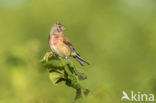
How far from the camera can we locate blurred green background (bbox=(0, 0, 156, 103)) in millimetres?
1526

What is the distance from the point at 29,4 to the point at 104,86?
52.2 ft

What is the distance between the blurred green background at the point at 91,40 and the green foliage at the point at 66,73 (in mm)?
39

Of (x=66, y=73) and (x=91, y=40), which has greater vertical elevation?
(x=91, y=40)

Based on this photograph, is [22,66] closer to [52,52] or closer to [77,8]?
[52,52]

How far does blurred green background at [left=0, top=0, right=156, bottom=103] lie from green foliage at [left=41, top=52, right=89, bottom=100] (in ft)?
0.13

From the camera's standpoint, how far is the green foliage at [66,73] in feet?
5.10

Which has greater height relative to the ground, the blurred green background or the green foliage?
the blurred green background

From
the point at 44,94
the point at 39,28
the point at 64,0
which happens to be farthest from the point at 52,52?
the point at 64,0

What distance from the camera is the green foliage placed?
1554 mm

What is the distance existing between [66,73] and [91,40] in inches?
492

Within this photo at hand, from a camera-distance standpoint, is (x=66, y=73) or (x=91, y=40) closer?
(x=66, y=73)

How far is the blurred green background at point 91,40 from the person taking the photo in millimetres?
1526

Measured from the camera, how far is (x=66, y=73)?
160 centimetres

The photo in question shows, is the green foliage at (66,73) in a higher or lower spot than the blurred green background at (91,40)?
lower
